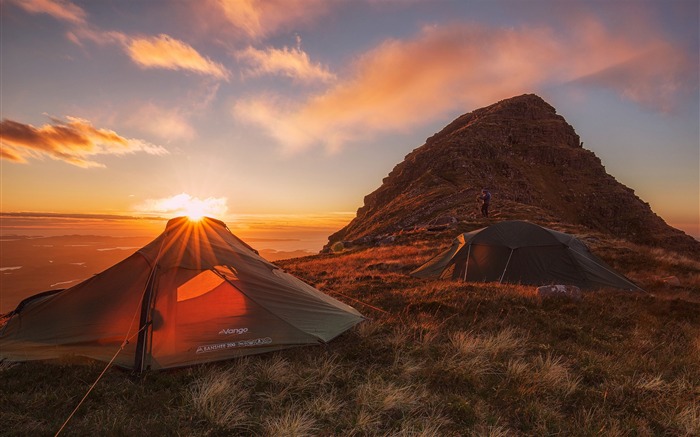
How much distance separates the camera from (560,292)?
33.5 feet

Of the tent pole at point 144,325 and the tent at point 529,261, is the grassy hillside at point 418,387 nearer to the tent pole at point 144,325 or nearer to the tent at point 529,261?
the tent pole at point 144,325

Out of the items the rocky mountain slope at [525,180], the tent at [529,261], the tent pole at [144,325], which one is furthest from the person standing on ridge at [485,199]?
the tent pole at [144,325]

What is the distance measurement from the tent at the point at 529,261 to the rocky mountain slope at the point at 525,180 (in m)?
45.2

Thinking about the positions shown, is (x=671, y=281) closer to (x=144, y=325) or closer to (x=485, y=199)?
(x=144, y=325)

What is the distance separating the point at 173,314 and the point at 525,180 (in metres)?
99.1

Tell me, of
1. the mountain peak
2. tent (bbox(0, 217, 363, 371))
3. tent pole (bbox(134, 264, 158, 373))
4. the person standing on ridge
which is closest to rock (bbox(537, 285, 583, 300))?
tent (bbox(0, 217, 363, 371))

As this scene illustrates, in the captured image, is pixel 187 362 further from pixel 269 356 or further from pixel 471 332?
pixel 471 332

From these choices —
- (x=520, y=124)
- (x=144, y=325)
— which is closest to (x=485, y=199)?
(x=144, y=325)

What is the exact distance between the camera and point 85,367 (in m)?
5.80

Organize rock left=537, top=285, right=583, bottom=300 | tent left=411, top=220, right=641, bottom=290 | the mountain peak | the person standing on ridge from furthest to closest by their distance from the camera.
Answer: the mountain peak, the person standing on ridge, tent left=411, top=220, right=641, bottom=290, rock left=537, top=285, right=583, bottom=300

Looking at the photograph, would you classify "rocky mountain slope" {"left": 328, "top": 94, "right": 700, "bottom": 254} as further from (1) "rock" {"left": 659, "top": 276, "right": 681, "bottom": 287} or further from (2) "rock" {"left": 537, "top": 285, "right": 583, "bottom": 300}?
(2) "rock" {"left": 537, "top": 285, "right": 583, "bottom": 300}

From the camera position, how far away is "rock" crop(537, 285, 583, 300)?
10.1m

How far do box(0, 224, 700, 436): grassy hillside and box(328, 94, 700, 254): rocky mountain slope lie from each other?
168 ft

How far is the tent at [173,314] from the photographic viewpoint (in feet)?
19.8
